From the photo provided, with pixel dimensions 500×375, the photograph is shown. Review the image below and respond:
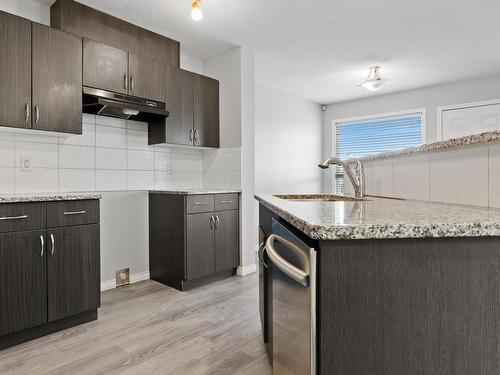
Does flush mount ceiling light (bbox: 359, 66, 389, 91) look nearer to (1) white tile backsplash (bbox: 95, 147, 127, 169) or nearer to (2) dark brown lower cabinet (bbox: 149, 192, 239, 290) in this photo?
(2) dark brown lower cabinet (bbox: 149, 192, 239, 290)

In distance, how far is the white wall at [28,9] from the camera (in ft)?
7.57

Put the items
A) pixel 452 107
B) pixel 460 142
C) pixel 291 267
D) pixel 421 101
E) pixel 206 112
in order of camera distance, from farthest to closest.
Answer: pixel 421 101 < pixel 452 107 < pixel 206 112 < pixel 460 142 < pixel 291 267

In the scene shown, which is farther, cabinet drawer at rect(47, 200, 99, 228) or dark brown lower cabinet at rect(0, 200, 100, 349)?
cabinet drawer at rect(47, 200, 99, 228)

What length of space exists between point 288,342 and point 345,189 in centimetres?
163

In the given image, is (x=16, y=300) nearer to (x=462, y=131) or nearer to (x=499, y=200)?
(x=499, y=200)

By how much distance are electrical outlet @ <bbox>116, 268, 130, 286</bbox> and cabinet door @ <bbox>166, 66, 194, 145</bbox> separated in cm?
131

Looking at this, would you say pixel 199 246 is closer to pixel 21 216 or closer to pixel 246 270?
pixel 246 270

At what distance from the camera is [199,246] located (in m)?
2.89

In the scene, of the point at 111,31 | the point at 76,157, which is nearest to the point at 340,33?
the point at 111,31

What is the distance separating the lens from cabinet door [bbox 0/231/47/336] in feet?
5.83

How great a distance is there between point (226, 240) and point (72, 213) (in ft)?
4.89

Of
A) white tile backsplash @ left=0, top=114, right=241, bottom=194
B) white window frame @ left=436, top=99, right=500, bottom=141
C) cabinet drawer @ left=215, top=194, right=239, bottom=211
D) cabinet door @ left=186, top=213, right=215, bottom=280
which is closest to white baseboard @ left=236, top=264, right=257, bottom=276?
cabinet door @ left=186, top=213, right=215, bottom=280

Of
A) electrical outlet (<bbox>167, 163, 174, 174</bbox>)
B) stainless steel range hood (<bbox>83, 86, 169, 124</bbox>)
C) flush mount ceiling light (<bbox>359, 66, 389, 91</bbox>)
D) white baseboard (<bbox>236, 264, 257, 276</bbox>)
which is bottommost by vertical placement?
white baseboard (<bbox>236, 264, 257, 276</bbox>)

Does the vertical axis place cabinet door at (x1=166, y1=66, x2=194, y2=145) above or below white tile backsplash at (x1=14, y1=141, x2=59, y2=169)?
above
